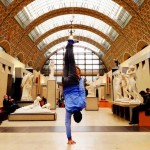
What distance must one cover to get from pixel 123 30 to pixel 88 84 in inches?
402

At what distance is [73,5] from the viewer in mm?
32531

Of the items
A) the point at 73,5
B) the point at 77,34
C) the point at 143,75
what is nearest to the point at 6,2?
the point at 73,5

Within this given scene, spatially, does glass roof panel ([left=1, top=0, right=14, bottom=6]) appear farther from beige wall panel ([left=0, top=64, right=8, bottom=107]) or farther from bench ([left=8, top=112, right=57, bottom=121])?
bench ([left=8, top=112, right=57, bottom=121])

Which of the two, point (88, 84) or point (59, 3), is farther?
point (59, 3)

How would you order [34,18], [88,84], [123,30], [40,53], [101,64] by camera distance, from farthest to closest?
1. [101,64]
2. [40,53]
3. [34,18]
4. [123,30]
5. [88,84]

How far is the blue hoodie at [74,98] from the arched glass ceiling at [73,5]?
23.2 m

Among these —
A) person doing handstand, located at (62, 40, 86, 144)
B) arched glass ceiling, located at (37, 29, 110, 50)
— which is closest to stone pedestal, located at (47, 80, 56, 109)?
person doing handstand, located at (62, 40, 86, 144)

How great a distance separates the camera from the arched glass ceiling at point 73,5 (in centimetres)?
2802

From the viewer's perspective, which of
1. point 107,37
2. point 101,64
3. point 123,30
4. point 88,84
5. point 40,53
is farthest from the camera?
point 101,64

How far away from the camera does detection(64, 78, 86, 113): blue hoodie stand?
15.9ft

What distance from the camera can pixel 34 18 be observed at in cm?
3023

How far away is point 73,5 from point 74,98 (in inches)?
1157

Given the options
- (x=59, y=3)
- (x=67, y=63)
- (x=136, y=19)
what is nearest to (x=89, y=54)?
(x=59, y=3)

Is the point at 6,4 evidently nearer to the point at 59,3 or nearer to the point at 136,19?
the point at 59,3
